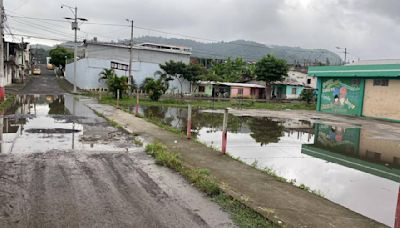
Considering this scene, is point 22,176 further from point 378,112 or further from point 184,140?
point 378,112

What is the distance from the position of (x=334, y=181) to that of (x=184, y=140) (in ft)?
18.5

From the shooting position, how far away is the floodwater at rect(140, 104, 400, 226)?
842cm

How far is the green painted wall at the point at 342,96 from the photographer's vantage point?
3465 centimetres

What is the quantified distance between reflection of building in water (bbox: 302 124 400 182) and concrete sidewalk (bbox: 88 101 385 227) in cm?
423

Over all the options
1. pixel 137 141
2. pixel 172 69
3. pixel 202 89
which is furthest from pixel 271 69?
pixel 137 141

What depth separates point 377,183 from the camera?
9758mm

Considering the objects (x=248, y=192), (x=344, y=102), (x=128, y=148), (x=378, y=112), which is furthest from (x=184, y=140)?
(x=344, y=102)

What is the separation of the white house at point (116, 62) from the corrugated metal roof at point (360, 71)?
2260cm

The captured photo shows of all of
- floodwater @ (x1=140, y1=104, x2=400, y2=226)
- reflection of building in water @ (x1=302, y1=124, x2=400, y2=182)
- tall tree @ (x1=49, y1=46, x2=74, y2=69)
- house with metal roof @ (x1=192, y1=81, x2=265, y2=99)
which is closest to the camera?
floodwater @ (x1=140, y1=104, x2=400, y2=226)

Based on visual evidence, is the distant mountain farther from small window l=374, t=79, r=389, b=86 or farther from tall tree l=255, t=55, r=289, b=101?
small window l=374, t=79, r=389, b=86

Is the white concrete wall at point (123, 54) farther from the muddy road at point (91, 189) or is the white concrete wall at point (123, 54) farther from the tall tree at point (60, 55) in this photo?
the muddy road at point (91, 189)

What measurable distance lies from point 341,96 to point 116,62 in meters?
29.4

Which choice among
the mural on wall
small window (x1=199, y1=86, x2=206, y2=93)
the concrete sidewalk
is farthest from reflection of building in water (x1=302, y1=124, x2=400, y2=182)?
small window (x1=199, y1=86, x2=206, y2=93)

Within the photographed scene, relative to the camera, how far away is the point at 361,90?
3416cm
